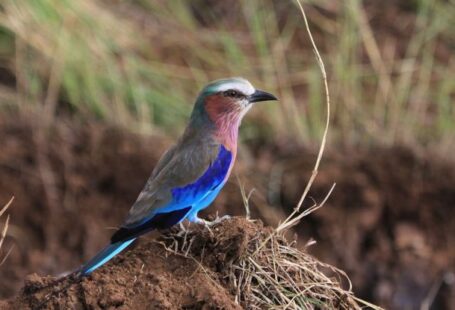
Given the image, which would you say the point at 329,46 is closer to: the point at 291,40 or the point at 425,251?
the point at 291,40

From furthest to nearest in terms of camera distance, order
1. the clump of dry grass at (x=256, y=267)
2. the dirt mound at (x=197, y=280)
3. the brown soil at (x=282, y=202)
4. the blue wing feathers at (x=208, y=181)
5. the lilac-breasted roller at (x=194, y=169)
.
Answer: the brown soil at (x=282, y=202)
the blue wing feathers at (x=208, y=181)
the lilac-breasted roller at (x=194, y=169)
the clump of dry grass at (x=256, y=267)
the dirt mound at (x=197, y=280)

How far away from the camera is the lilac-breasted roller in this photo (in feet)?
17.4

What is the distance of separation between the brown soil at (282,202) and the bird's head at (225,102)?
3.28 meters

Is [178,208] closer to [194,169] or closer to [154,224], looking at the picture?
[154,224]

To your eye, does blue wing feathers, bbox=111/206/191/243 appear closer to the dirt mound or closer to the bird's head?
the dirt mound

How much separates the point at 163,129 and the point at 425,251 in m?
2.38

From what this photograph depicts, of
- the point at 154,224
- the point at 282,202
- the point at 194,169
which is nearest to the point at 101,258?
the point at 154,224

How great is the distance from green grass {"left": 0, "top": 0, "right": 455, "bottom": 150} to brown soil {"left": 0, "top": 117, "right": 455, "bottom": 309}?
1.42 feet

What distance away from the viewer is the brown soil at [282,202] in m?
9.48

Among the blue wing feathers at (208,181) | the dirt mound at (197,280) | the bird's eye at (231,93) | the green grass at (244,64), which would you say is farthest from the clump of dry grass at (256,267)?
the green grass at (244,64)

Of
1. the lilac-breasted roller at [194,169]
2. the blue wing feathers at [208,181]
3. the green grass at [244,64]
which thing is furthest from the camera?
Answer: the green grass at [244,64]

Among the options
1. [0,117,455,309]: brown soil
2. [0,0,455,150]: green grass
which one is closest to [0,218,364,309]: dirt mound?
[0,117,455,309]: brown soil

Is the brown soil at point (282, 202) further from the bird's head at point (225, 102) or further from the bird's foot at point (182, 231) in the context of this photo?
the bird's foot at point (182, 231)

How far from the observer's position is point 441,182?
32.0ft
